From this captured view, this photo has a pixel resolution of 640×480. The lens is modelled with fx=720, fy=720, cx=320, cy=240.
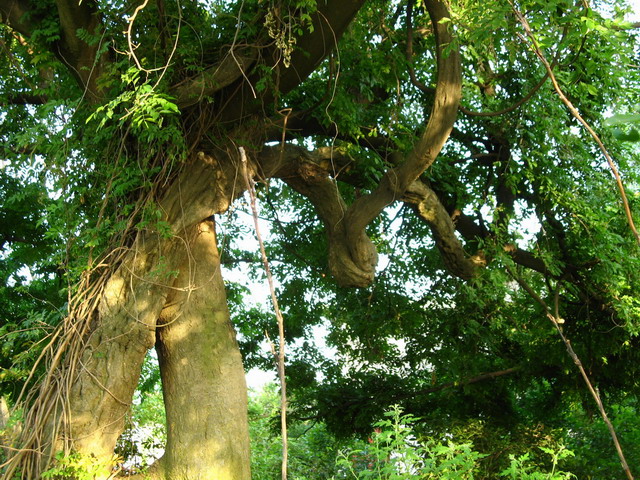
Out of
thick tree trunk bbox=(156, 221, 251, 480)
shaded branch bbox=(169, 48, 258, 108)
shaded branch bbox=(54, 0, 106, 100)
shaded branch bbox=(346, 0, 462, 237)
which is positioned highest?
shaded branch bbox=(54, 0, 106, 100)

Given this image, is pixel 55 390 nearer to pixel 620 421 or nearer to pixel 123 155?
pixel 123 155

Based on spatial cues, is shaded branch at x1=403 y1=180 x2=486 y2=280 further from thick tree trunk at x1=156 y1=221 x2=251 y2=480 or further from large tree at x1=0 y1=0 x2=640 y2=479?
thick tree trunk at x1=156 y1=221 x2=251 y2=480

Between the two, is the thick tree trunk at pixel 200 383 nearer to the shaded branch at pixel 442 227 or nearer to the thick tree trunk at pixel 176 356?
the thick tree trunk at pixel 176 356

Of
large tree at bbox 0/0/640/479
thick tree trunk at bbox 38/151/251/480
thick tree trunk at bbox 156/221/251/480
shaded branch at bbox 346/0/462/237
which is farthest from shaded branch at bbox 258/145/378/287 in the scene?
thick tree trunk at bbox 156/221/251/480

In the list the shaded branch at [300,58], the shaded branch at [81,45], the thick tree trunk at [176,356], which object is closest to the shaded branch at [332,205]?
the shaded branch at [300,58]

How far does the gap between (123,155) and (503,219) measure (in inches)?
150

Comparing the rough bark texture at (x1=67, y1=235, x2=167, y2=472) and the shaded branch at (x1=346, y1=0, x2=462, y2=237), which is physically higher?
the shaded branch at (x1=346, y1=0, x2=462, y2=237)

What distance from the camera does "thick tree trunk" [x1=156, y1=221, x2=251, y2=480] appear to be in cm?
489

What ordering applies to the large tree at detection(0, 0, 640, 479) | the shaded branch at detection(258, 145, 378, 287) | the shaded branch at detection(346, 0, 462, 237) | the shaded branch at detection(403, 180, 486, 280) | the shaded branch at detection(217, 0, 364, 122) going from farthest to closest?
the shaded branch at detection(403, 180, 486, 280), the shaded branch at detection(258, 145, 378, 287), the shaded branch at detection(346, 0, 462, 237), the shaded branch at detection(217, 0, 364, 122), the large tree at detection(0, 0, 640, 479)

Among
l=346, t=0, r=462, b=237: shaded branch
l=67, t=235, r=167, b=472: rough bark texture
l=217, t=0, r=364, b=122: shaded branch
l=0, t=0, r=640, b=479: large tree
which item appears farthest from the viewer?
l=346, t=0, r=462, b=237: shaded branch

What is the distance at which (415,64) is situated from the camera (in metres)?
7.27

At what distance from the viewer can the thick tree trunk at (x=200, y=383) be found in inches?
193

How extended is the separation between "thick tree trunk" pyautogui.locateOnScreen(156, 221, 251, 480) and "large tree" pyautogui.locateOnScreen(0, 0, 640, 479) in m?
0.01

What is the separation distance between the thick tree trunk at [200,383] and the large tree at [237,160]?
14mm
